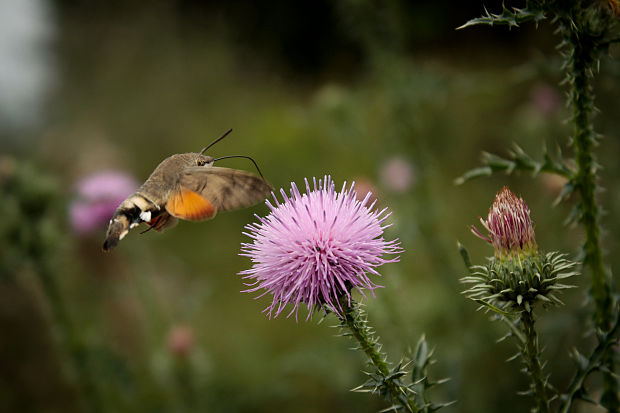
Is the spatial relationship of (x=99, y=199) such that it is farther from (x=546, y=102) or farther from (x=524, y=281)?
(x=546, y=102)

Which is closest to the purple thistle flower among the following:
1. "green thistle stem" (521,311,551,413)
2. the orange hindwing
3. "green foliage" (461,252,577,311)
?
the orange hindwing

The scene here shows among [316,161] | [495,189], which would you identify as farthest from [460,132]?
[316,161]

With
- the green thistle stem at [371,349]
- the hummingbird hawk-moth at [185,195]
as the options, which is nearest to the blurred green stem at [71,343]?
the hummingbird hawk-moth at [185,195]

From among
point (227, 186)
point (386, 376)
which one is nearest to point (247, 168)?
point (227, 186)

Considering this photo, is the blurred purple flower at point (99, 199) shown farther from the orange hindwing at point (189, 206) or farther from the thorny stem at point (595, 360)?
the thorny stem at point (595, 360)

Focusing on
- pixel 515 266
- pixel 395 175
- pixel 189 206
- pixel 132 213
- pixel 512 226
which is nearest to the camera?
pixel 515 266

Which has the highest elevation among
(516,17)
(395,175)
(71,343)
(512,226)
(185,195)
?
(395,175)

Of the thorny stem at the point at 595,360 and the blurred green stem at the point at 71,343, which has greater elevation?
the blurred green stem at the point at 71,343
